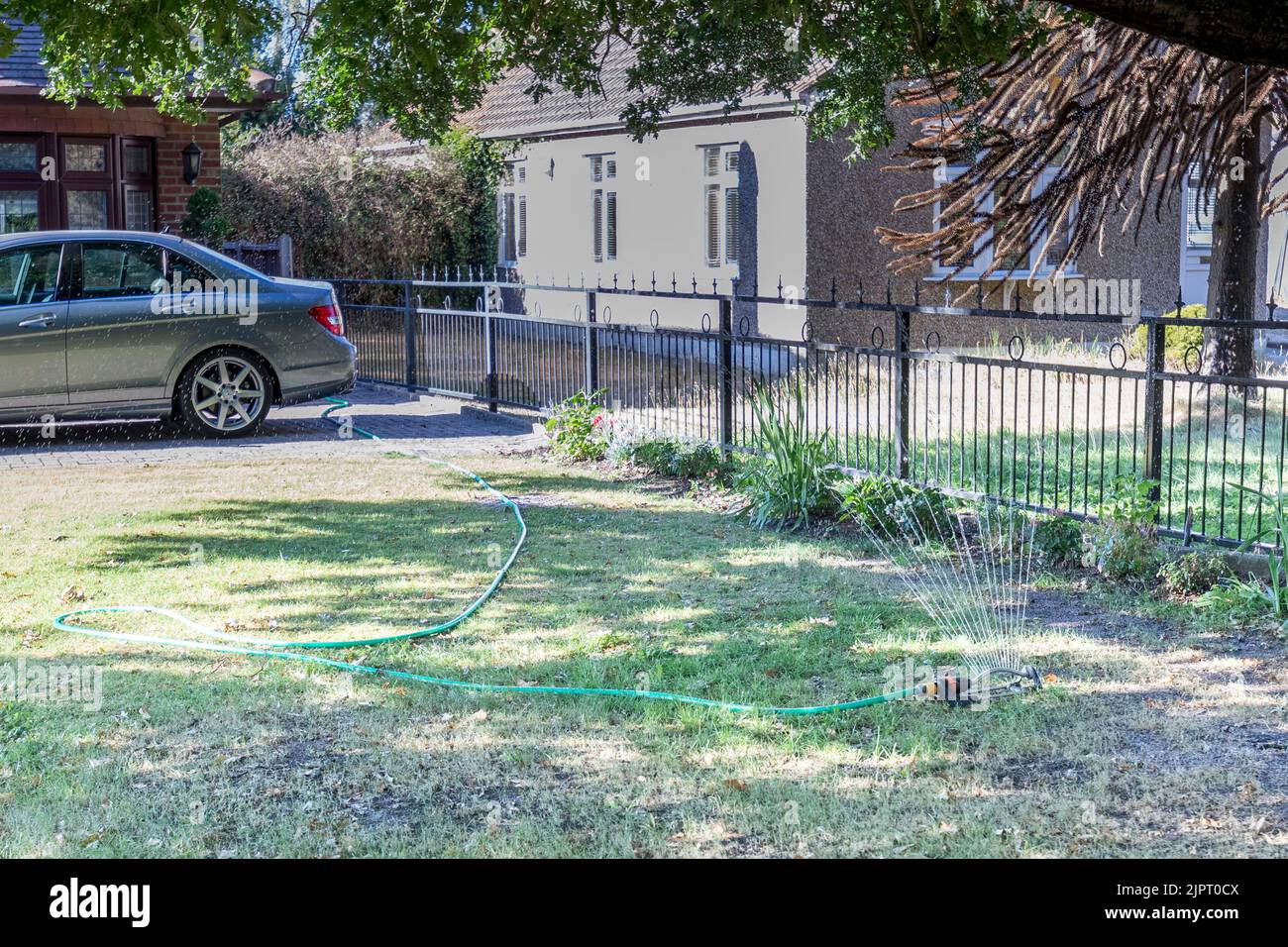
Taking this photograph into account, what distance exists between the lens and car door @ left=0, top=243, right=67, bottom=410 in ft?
41.3

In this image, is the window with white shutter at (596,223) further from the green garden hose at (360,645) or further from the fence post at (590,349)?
the green garden hose at (360,645)

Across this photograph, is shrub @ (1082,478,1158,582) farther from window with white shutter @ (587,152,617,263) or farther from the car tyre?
window with white shutter @ (587,152,617,263)

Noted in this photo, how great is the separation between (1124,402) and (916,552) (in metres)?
7.79

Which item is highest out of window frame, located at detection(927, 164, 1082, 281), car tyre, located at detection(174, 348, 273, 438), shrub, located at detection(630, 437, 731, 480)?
window frame, located at detection(927, 164, 1082, 281)

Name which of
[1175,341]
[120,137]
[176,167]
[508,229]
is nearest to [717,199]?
[1175,341]

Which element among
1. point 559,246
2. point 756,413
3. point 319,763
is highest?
point 559,246

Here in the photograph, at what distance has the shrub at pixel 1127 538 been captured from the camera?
8.16 m

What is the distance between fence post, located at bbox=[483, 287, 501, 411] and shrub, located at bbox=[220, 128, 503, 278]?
11940mm

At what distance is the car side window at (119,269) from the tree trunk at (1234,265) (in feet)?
31.7

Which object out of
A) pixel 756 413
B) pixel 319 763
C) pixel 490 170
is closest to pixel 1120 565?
Result: pixel 756 413

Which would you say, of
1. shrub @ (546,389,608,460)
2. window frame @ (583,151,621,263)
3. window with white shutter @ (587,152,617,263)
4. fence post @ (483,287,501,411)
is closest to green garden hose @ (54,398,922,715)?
shrub @ (546,389,608,460)

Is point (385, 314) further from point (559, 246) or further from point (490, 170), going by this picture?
point (490, 170)

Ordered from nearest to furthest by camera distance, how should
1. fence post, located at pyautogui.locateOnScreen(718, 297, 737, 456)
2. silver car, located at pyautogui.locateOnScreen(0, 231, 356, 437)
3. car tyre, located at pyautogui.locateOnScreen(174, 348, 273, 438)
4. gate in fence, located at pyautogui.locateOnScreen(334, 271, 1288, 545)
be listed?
gate in fence, located at pyautogui.locateOnScreen(334, 271, 1288, 545), fence post, located at pyautogui.locateOnScreen(718, 297, 737, 456), silver car, located at pyautogui.locateOnScreen(0, 231, 356, 437), car tyre, located at pyautogui.locateOnScreen(174, 348, 273, 438)

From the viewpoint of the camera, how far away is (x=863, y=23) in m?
9.77
